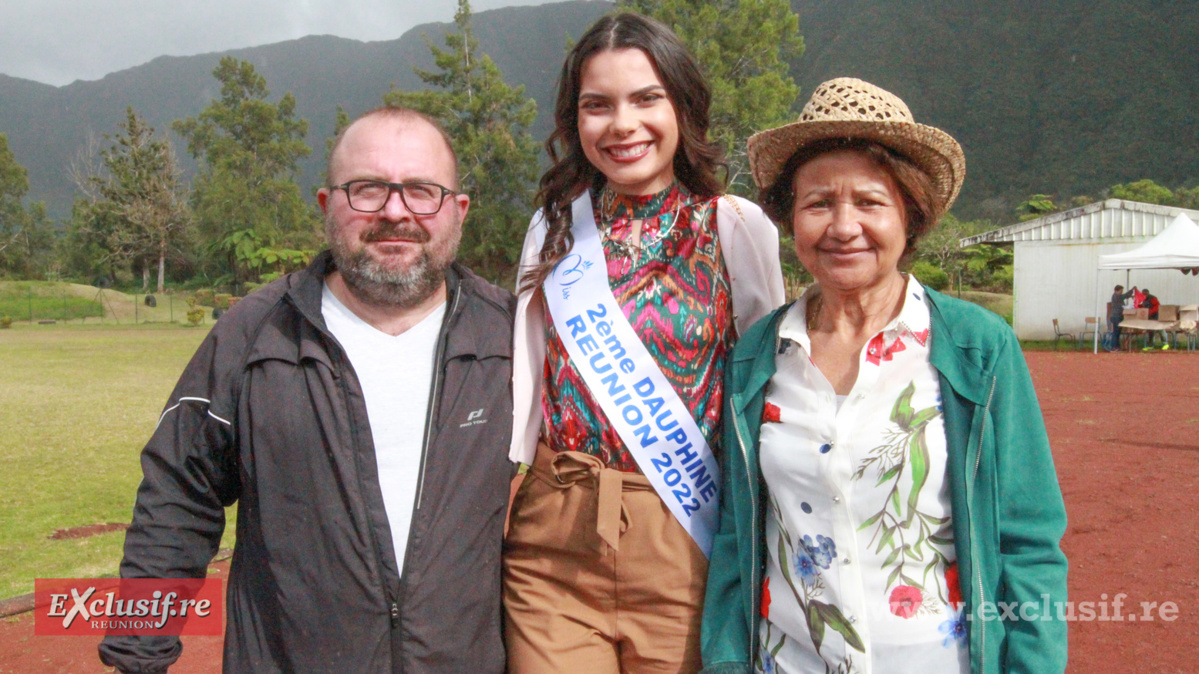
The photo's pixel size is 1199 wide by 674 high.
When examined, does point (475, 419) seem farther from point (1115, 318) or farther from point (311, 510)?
point (1115, 318)

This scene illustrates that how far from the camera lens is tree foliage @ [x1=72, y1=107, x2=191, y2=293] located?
4656 centimetres

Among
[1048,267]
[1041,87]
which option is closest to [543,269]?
[1048,267]

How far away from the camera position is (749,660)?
1.99 metres

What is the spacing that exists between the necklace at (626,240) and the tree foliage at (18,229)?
192 ft

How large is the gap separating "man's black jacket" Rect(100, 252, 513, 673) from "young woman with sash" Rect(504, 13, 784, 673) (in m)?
0.15

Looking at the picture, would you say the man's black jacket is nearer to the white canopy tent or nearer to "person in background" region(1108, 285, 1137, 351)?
the white canopy tent

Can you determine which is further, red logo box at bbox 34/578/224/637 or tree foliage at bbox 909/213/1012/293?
tree foliage at bbox 909/213/1012/293

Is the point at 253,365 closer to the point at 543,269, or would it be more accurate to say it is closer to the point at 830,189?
the point at 543,269

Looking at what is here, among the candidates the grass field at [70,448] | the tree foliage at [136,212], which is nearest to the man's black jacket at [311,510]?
the grass field at [70,448]

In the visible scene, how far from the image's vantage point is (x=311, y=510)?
80.7 inches

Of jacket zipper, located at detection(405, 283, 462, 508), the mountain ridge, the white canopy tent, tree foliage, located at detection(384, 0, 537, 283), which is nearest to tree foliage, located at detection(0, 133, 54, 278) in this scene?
the mountain ridge

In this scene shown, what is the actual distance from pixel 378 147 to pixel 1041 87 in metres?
78.6

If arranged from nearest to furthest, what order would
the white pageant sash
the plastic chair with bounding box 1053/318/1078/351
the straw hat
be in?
the straw hat
the white pageant sash
the plastic chair with bounding box 1053/318/1078/351

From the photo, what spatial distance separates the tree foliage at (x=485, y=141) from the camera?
98.1 ft
